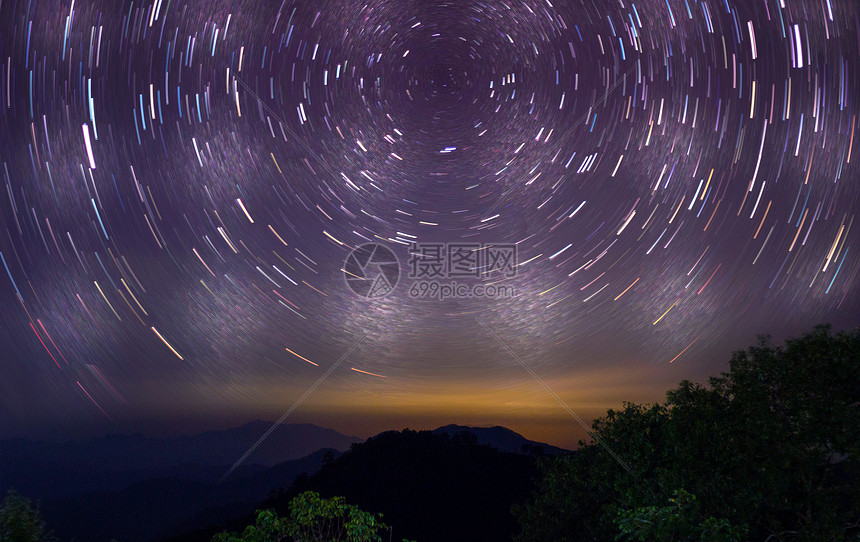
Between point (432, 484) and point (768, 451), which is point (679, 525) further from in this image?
Result: point (432, 484)

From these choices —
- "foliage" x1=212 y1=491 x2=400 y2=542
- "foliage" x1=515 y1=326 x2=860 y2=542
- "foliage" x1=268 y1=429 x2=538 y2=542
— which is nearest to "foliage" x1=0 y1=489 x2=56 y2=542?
A: "foliage" x1=212 y1=491 x2=400 y2=542

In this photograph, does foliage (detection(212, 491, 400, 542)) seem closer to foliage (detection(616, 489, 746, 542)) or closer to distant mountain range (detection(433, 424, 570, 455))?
foliage (detection(616, 489, 746, 542))

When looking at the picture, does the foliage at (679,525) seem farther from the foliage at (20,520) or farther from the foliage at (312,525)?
the foliage at (20,520)

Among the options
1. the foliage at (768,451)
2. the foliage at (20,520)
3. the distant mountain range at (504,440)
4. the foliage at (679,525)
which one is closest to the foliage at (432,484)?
the distant mountain range at (504,440)

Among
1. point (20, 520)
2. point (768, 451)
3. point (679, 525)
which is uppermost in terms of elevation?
point (768, 451)

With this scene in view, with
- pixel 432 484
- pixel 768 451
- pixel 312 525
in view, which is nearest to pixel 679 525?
pixel 768 451
